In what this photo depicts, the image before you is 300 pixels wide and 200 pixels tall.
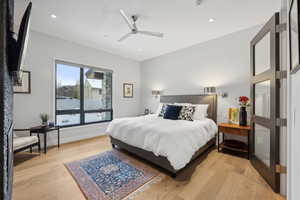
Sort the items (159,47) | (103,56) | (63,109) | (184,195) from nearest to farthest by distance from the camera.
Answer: (184,195) → (63,109) → (159,47) → (103,56)

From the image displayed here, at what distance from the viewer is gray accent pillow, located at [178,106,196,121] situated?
3.13m

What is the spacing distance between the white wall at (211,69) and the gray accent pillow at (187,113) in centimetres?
83

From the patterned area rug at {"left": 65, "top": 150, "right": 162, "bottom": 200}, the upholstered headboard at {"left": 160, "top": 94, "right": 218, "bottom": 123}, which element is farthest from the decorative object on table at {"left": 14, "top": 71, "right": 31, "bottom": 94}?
the upholstered headboard at {"left": 160, "top": 94, "right": 218, "bottom": 123}

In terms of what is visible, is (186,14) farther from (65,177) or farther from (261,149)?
(65,177)

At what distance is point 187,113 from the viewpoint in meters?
3.18

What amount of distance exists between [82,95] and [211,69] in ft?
12.7

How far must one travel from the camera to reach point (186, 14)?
246cm

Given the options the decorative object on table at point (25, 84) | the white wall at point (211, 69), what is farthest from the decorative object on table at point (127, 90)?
the decorative object on table at point (25, 84)

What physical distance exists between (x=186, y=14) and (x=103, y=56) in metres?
2.99

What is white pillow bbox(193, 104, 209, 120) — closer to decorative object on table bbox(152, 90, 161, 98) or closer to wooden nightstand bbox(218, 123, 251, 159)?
wooden nightstand bbox(218, 123, 251, 159)

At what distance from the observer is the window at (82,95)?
3667mm

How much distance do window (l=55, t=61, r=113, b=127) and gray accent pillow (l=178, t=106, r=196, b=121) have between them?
104 inches

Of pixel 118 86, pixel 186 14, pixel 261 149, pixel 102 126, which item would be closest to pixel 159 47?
pixel 186 14

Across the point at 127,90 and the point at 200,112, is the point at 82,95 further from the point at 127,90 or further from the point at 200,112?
the point at 200,112
